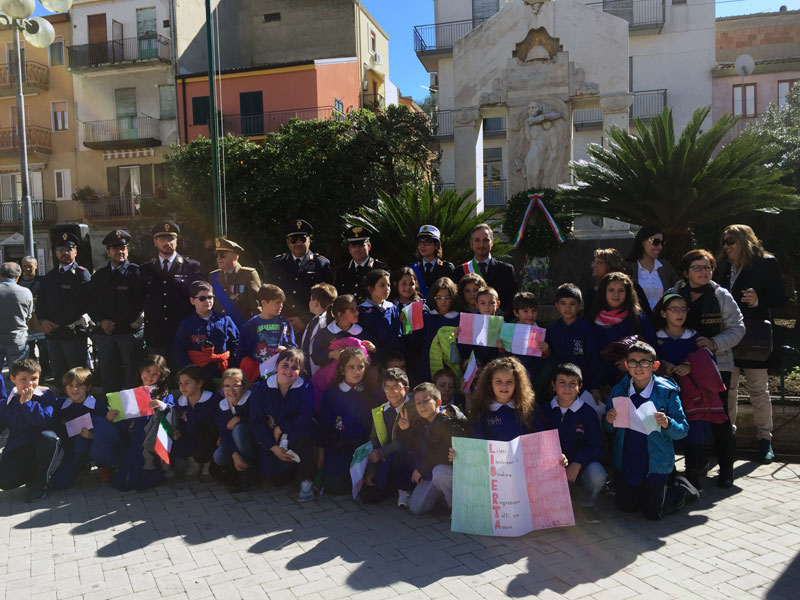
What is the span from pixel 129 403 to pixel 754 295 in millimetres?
5187

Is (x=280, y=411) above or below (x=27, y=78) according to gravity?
below

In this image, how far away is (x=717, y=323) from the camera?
17.5ft

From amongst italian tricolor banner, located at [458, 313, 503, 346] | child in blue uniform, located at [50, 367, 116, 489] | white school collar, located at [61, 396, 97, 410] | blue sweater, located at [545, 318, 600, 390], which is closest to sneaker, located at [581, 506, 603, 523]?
blue sweater, located at [545, 318, 600, 390]

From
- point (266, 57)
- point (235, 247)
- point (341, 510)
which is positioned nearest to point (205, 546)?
point (341, 510)

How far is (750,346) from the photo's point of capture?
552 cm

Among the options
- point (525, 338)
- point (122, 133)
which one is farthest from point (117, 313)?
point (122, 133)

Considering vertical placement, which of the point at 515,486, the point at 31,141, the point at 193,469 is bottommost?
the point at 193,469

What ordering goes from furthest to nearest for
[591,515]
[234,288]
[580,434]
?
[234,288] < [580,434] < [591,515]

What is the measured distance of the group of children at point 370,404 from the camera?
483 cm

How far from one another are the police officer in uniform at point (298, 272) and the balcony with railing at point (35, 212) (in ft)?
91.9

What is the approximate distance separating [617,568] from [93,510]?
3770mm

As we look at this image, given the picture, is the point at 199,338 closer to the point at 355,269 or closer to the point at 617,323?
the point at 355,269

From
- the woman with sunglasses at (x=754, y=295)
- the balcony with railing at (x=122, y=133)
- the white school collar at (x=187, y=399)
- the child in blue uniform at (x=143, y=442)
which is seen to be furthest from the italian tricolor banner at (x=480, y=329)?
the balcony with railing at (x=122, y=133)

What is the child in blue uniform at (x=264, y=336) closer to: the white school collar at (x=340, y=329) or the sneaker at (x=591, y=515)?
the white school collar at (x=340, y=329)
